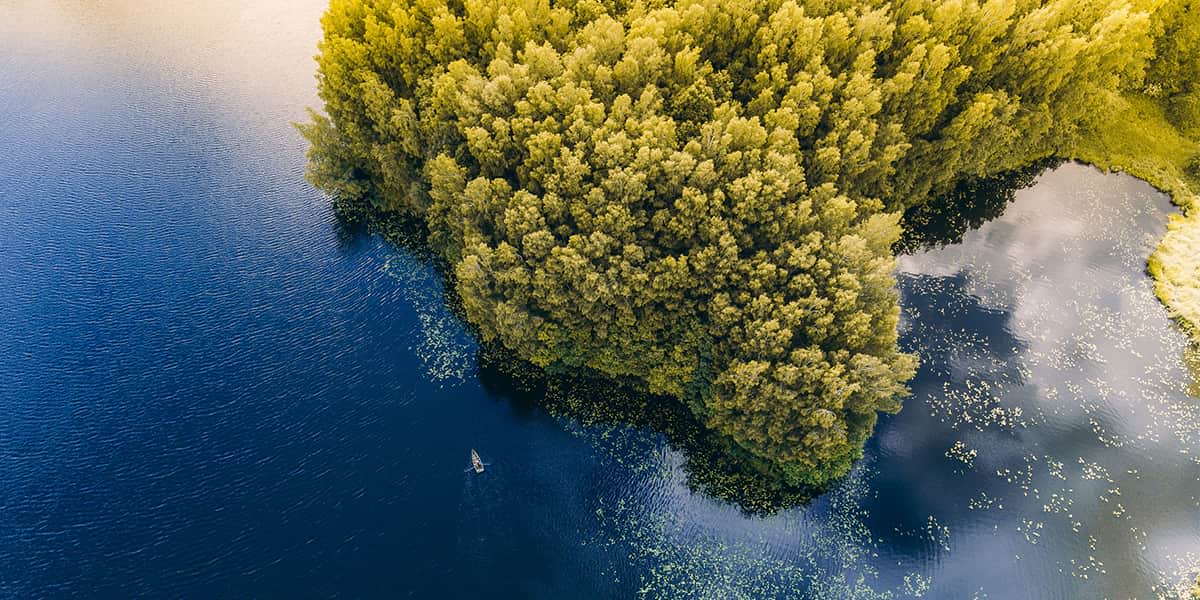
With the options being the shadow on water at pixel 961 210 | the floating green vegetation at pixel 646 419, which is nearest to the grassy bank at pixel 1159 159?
the shadow on water at pixel 961 210

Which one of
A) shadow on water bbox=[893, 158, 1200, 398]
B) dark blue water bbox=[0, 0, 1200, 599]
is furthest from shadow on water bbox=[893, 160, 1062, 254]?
dark blue water bbox=[0, 0, 1200, 599]

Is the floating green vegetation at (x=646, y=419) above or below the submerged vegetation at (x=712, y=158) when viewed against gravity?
below

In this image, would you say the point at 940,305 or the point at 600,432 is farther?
the point at 940,305

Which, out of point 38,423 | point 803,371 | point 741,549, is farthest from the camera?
point 38,423

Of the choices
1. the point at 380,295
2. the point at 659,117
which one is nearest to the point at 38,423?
the point at 380,295

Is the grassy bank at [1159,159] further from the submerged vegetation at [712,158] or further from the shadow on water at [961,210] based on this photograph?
the shadow on water at [961,210]

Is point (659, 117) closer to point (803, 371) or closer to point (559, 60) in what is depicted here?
point (559, 60)

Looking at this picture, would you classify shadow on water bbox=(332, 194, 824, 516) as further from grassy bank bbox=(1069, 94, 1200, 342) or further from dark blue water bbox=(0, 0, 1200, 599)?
grassy bank bbox=(1069, 94, 1200, 342)
